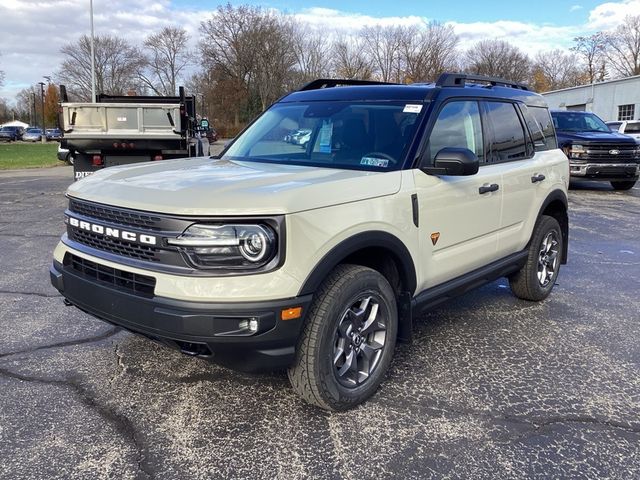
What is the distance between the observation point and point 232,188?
284 centimetres

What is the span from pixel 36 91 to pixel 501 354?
118741 mm

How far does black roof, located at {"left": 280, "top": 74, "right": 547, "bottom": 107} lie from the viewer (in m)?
3.89

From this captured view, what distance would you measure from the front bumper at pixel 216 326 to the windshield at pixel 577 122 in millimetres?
14544

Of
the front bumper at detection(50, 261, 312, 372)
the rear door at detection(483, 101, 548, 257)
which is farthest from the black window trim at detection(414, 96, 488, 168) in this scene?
the front bumper at detection(50, 261, 312, 372)

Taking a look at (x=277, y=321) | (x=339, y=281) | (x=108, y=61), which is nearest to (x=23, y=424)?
(x=277, y=321)

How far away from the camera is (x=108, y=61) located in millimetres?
73188

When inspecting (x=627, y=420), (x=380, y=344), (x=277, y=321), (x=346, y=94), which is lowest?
(x=627, y=420)

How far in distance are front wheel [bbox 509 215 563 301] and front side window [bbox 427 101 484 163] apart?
134cm

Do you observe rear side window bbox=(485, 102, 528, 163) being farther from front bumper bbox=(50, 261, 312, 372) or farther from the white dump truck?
the white dump truck

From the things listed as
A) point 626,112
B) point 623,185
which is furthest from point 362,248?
point 626,112

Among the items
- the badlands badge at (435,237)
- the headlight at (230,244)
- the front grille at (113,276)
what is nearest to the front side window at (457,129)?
the badlands badge at (435,237)

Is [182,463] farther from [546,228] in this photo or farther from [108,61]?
[108,61]

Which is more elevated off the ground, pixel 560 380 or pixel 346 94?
pixel 346 94

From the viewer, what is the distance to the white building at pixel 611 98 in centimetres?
4050
